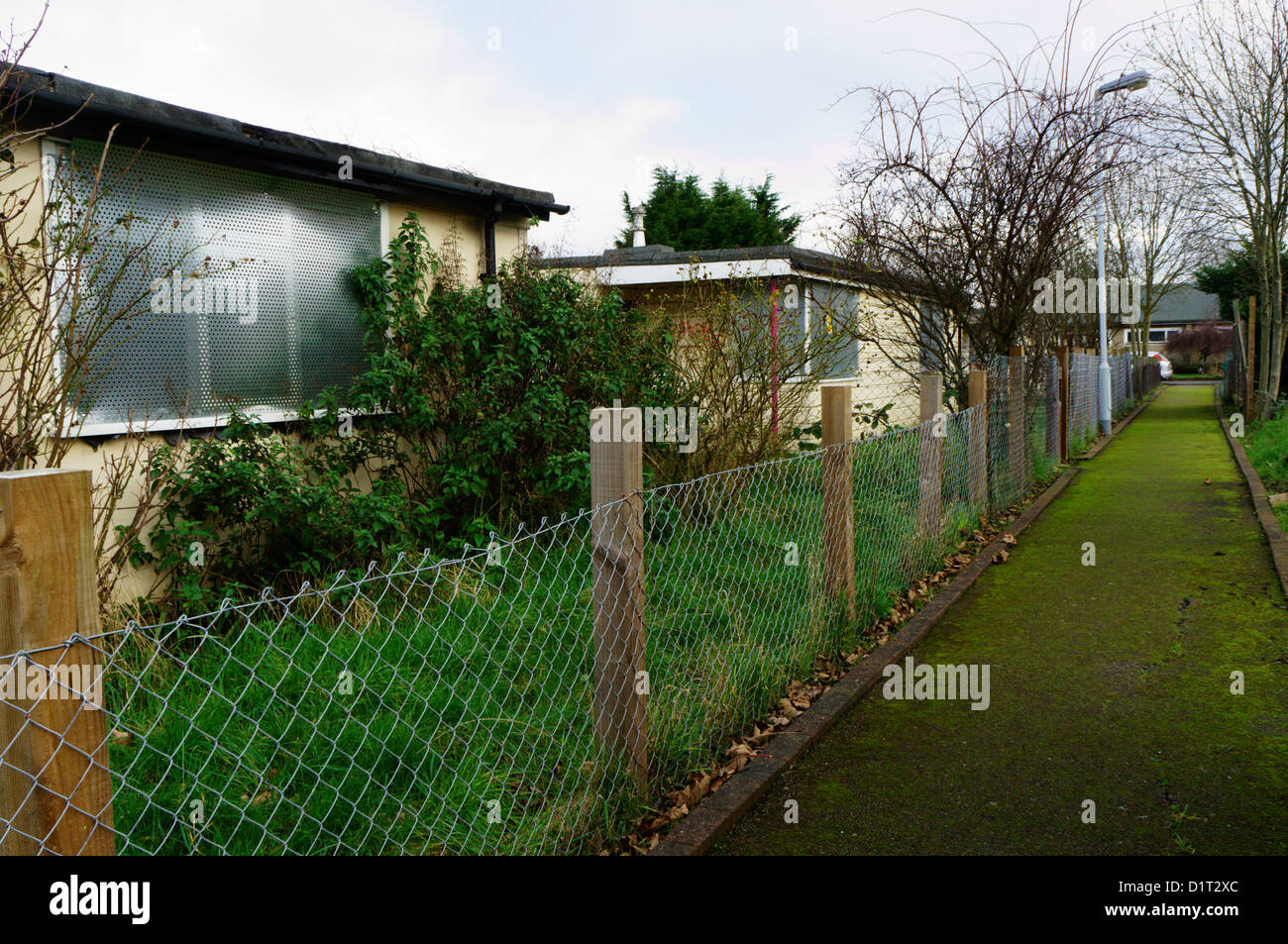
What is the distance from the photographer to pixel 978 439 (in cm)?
869

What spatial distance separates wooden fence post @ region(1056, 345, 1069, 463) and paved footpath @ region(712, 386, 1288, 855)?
7.01 m

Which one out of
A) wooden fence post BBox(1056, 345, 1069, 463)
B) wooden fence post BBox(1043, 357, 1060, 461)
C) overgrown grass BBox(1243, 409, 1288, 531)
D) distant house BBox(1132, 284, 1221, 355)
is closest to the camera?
overgrown grass BBox(1243, 409, 1288, 531)

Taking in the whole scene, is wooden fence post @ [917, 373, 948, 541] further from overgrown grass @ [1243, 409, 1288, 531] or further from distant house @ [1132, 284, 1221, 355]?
distant house @ [1132, 284, 1221, 355]

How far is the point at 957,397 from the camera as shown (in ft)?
33.4

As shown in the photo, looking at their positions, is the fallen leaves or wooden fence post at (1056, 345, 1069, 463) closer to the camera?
the fallen leaves

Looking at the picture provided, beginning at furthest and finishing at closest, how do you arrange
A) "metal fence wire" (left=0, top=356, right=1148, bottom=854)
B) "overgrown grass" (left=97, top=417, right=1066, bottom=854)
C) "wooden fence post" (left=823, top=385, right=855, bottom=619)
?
"wooden fence post" (left=823, top=385, right=855, bottom=619)
"overgrown grass" (left=97, top=417, right=1066, bottom=854)
"metal fence wire" (left=0, top=356, right=1148, bottom=854)

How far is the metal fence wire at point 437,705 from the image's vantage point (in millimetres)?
1882

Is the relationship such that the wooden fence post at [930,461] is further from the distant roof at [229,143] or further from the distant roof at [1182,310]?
the distant roof at [1182,310]

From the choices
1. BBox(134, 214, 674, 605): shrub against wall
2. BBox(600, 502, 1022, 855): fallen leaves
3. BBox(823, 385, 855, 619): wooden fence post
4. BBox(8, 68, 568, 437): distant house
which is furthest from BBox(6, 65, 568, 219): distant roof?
BBox(600, 502, 1022, 855): fallen leaves

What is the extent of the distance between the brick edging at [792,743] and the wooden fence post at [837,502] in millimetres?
417

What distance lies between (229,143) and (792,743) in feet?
15.9

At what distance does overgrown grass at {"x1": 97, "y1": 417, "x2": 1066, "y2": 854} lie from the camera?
121 inches
